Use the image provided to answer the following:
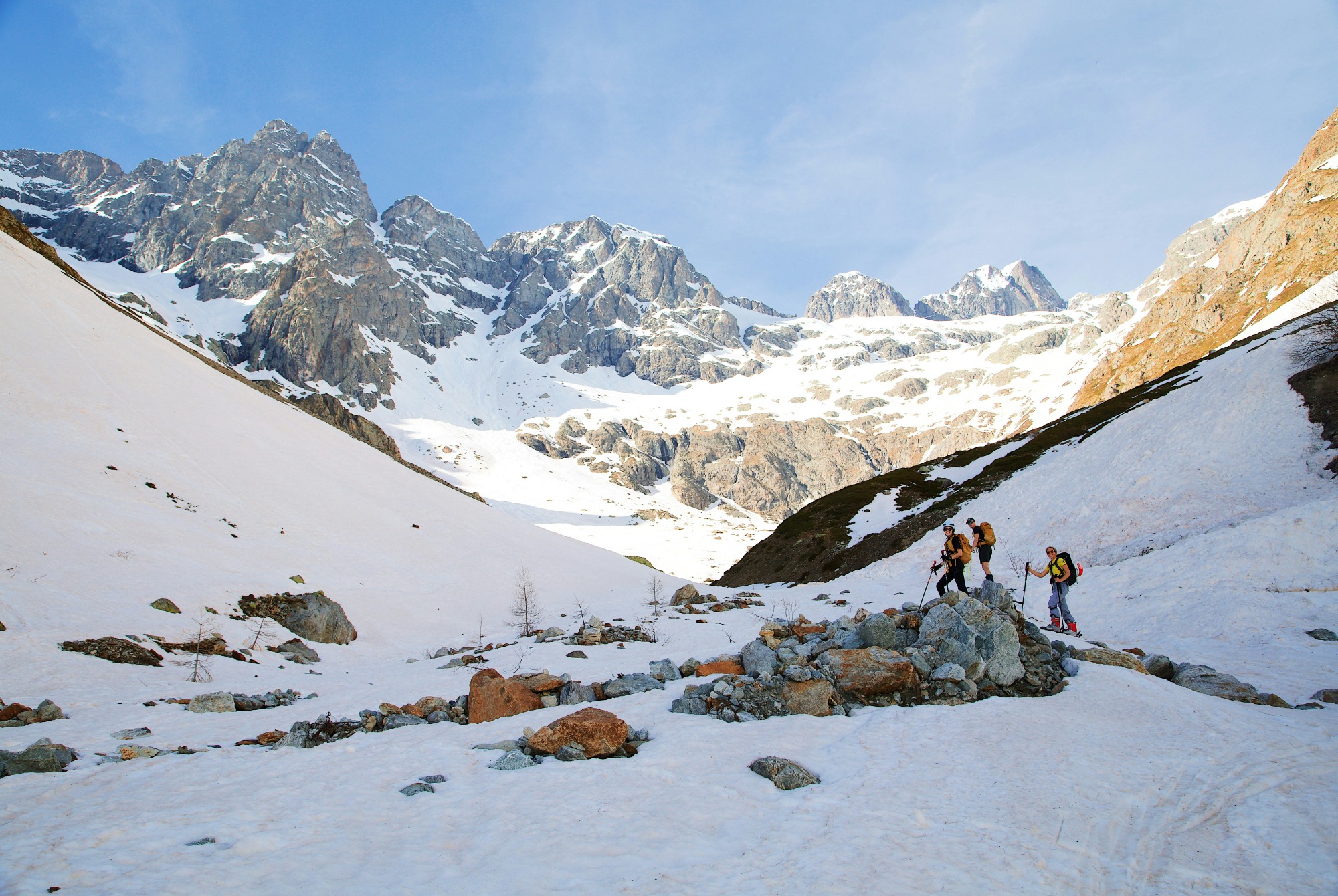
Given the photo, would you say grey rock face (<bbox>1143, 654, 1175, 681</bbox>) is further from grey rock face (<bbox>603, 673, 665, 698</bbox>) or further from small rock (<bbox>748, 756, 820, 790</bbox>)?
grey rock face (<bbox>603, 673, 665, 698</bbox>)

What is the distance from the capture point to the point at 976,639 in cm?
1034

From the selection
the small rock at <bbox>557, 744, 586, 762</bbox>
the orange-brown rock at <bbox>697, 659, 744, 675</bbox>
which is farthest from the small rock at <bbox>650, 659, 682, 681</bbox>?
the small rock at <bbox>557, 744, 586, 762</bbox>

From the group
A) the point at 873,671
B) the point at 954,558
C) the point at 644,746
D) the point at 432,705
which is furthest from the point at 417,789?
the point at 954,558

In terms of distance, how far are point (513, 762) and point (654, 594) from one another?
2625cm

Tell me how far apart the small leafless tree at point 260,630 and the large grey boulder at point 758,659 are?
50.8 ft

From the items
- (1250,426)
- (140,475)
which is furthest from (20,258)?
(1250,426)

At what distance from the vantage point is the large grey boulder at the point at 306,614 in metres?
19.9

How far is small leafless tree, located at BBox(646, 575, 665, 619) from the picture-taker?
102 ft

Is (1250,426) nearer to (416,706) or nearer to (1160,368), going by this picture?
(416,706)

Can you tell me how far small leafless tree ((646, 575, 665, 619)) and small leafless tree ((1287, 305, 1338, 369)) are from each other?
3810 centimetres

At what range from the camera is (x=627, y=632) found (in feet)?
68.3

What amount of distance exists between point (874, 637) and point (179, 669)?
16753mm

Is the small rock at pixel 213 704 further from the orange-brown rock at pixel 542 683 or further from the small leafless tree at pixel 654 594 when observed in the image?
the small leafless tree at pixel 654 594

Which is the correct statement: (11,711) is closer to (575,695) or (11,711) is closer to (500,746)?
(500,746)
